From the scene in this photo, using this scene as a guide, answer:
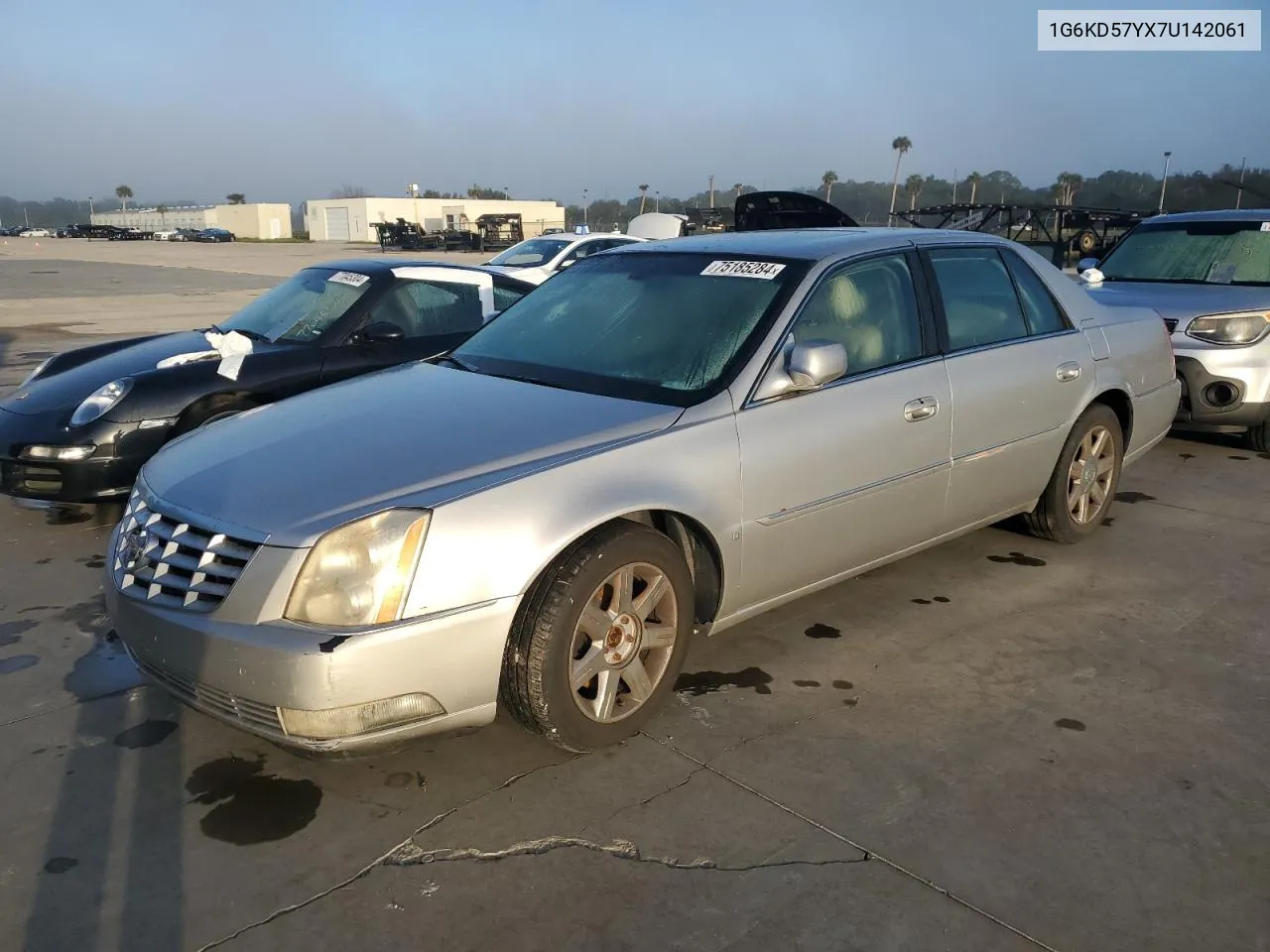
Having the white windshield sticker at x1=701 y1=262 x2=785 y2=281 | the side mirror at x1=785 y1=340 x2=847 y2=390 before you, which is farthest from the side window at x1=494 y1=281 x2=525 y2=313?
the side mirror at x1=785 y1=340 x2=847 y2=390

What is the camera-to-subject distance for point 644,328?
379 centimetres

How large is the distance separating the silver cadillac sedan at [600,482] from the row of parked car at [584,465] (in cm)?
1

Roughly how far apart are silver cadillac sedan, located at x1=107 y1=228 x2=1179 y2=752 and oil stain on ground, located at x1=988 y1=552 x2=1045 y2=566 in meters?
0.28

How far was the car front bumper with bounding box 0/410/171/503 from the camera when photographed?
16.3 feet

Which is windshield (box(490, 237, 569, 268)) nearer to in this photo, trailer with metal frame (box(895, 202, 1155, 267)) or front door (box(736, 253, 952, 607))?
trailer with metal frame (box(895, 202, 1155, 267))

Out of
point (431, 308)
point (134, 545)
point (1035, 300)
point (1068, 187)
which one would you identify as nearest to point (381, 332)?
point (431, 308)

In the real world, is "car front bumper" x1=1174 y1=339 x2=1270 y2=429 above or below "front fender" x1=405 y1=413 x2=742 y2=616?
below

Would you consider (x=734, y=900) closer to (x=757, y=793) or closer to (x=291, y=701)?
(x=757, y=793)

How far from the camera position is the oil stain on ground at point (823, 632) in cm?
402

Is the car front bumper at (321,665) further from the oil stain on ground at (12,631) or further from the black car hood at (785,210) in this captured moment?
the black car hood at (785,210)

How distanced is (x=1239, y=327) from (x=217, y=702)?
6.80m

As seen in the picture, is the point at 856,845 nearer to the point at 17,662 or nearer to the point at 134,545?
the point at 134,545

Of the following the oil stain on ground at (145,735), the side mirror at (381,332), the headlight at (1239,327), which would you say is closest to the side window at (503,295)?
the side mirror at (381,332)

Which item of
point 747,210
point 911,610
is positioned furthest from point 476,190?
point 911,610
